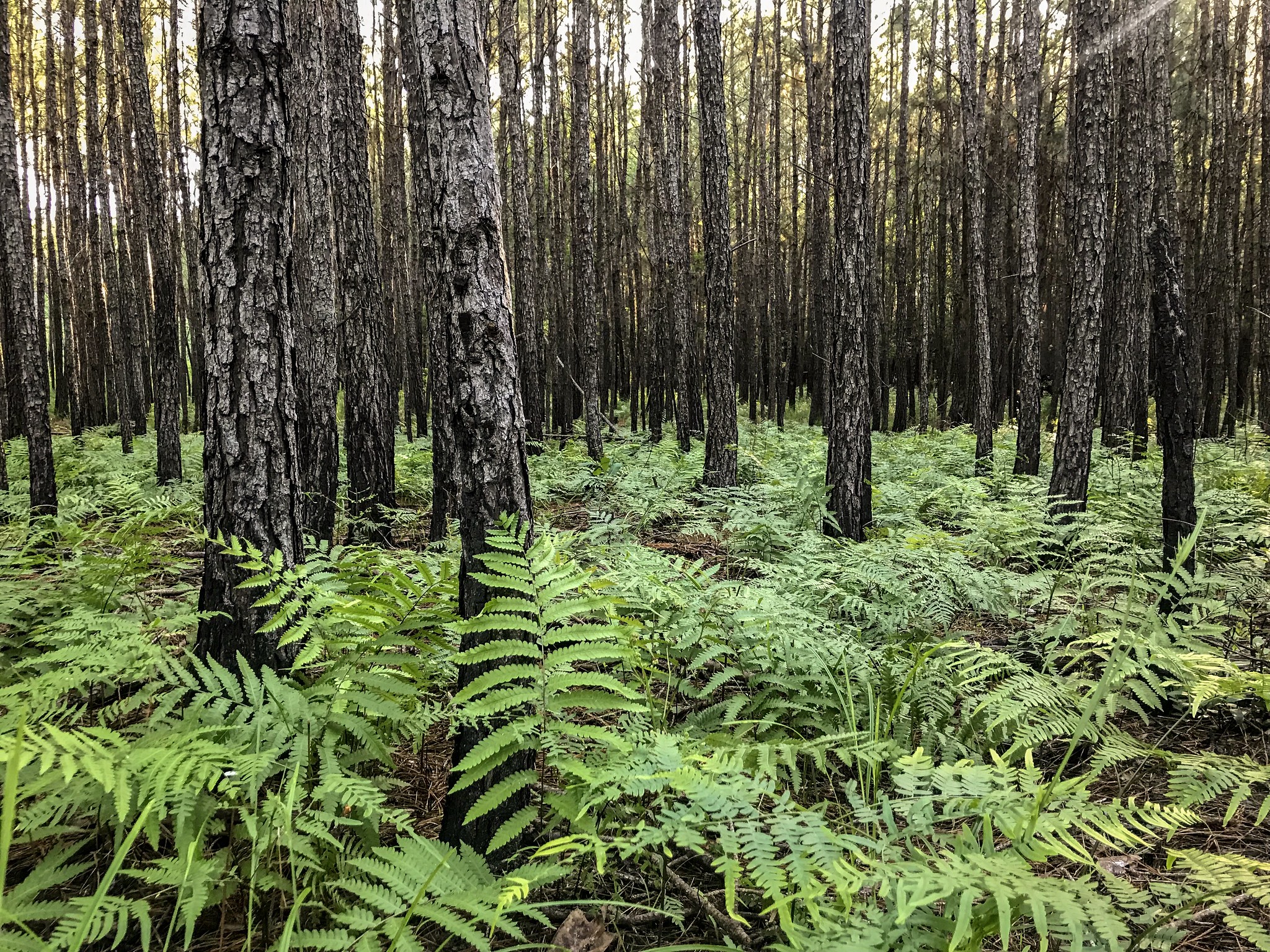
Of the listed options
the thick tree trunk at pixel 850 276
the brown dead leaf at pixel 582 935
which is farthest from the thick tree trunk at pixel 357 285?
the brown dead leaf at pixel 582 935

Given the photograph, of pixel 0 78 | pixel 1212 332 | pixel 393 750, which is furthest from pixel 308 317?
pixel 1212 332

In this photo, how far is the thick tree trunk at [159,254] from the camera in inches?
332

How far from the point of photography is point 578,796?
6.53 feet

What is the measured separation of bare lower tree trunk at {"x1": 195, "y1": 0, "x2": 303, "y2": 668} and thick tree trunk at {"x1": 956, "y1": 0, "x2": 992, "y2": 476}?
389 inches

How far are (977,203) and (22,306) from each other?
13.5m

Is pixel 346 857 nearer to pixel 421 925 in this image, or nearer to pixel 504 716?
pixel 421 925

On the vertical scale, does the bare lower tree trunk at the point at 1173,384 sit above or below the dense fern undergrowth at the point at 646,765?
above

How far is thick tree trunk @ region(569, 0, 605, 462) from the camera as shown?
35.4ft

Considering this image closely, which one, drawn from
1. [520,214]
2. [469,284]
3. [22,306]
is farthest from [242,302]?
[520,214]

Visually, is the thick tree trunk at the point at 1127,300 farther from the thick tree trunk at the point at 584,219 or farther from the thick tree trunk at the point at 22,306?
the thick tree trunk at the point at 22,306

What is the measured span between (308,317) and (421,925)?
19.1ft

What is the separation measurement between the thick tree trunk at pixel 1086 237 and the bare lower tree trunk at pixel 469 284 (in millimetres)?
5206

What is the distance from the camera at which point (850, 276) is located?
579 centimetres

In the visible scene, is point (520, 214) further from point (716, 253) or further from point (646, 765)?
point (646, 765)
